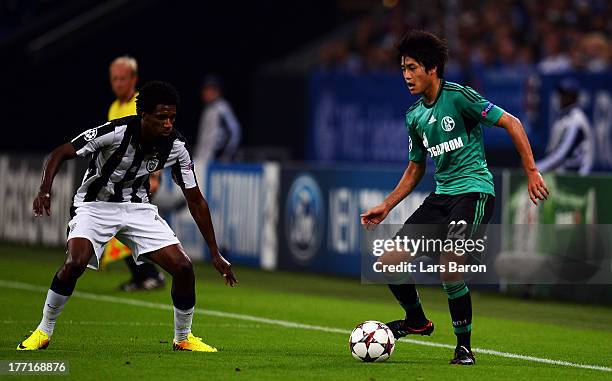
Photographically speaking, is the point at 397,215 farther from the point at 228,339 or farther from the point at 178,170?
the point at 178,170

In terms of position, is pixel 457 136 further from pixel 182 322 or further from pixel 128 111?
pixel 128 111

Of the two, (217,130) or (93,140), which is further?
(217,130)

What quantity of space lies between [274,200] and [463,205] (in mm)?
9233

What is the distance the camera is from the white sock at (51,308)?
8.73 meters

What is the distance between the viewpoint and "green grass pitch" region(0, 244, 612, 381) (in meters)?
8.38

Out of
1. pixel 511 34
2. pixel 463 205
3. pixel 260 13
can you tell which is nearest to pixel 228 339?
pixel 463 205

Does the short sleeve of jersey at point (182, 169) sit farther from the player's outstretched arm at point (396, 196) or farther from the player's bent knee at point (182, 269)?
the player's outstretched arm at point (396, 196)

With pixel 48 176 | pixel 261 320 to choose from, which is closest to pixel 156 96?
pixel 48 176

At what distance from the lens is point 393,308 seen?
13289mm

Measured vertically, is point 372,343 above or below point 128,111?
below

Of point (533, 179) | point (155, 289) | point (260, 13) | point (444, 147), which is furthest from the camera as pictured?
point (260, 13)

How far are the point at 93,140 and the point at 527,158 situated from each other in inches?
109

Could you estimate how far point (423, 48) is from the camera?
28.2 feet

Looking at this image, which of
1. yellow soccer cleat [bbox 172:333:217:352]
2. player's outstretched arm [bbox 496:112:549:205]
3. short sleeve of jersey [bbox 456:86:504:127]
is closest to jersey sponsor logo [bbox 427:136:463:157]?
short sleeve of jersey [bbox 456:86:504:127]
